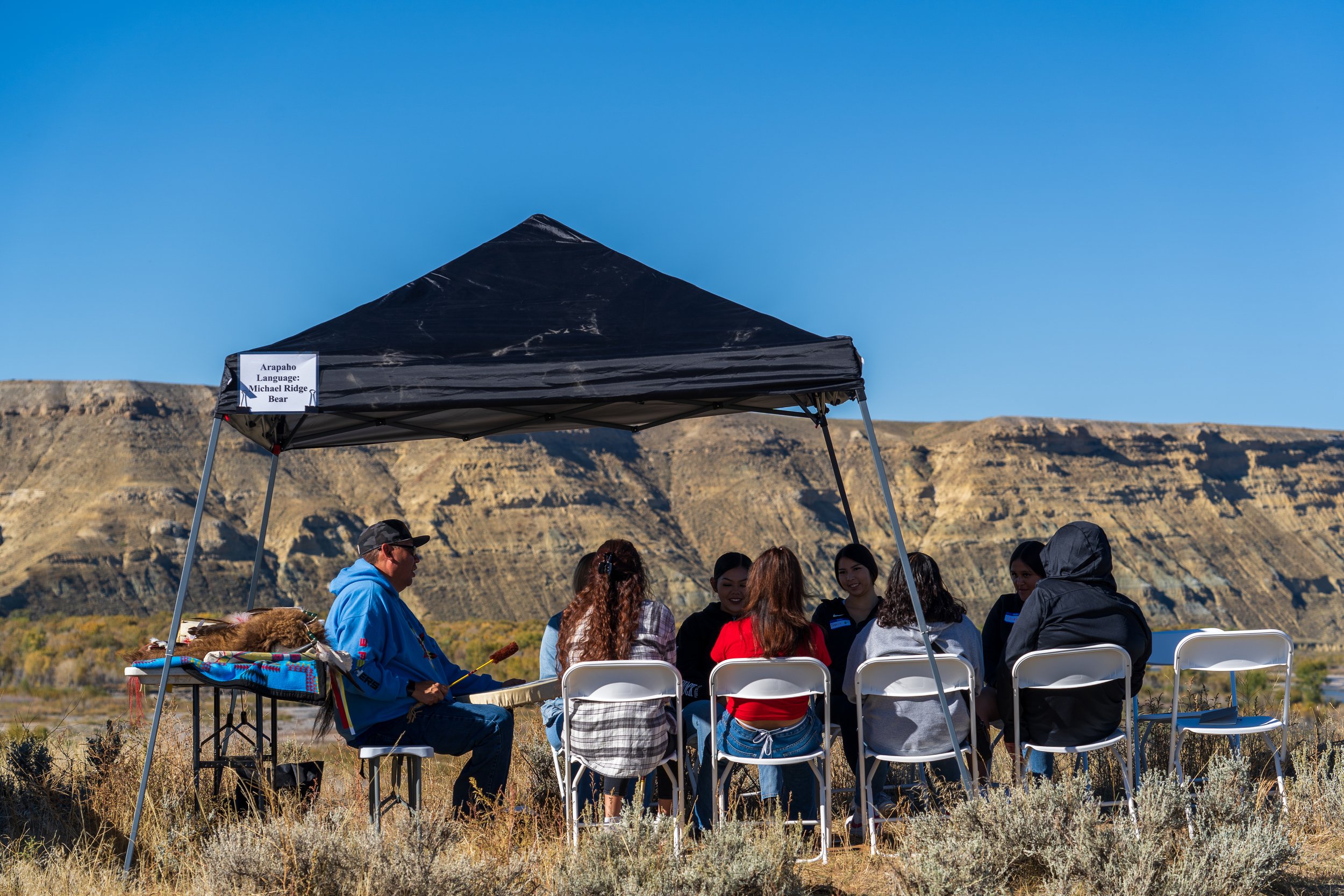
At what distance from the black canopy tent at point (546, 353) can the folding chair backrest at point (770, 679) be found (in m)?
0.51

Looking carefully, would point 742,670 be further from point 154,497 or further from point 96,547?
point 154,497

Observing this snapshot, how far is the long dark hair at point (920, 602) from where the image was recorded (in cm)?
492

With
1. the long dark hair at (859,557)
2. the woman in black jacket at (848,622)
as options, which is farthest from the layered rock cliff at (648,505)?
the long dark hair at (859,557)

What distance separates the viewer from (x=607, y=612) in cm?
473

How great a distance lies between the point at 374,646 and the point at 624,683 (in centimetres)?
108

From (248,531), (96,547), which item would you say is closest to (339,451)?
(248,531)

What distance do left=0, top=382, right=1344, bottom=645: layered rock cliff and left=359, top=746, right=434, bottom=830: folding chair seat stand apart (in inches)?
1376

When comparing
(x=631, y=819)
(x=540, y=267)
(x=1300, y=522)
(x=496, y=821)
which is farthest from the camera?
(x=1300, y=522)

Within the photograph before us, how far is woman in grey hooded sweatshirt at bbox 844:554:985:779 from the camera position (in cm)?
469

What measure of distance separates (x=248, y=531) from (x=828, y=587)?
23.6 m

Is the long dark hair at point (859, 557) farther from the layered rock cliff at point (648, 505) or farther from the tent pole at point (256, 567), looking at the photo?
the layered rock cliff at point (648, 505)

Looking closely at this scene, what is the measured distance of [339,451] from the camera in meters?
54.2

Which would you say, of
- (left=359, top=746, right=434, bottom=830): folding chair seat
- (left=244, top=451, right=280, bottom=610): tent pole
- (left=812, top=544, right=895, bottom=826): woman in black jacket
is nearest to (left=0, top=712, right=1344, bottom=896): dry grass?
(left=359, top=746, right=434, bottom=830): folding chair seat

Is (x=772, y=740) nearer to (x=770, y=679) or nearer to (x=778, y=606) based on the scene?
(x=770, y=679)
